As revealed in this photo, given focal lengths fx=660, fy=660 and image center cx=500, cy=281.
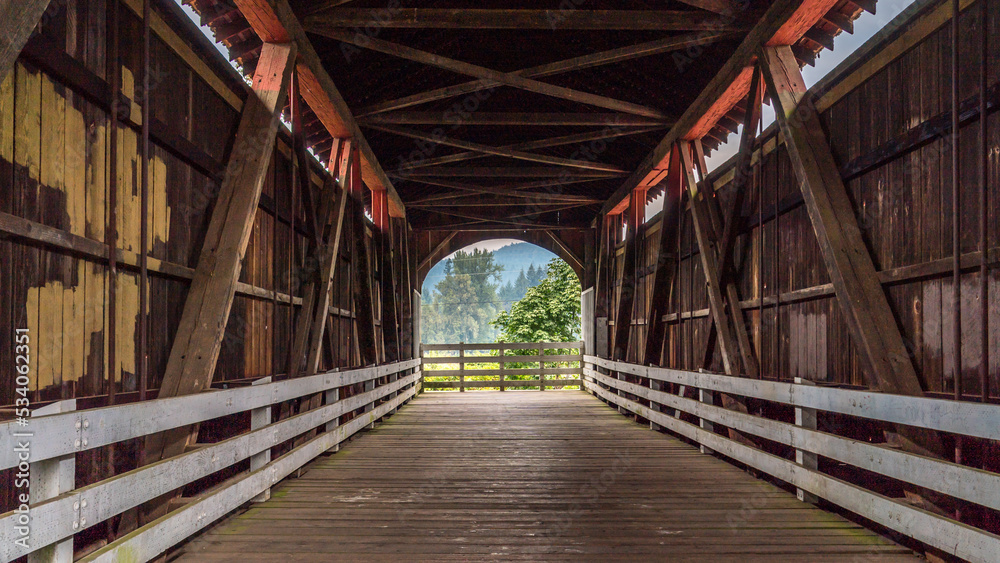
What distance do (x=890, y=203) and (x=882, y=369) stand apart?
3.32 ft

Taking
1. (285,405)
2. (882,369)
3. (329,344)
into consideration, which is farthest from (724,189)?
(285,405)

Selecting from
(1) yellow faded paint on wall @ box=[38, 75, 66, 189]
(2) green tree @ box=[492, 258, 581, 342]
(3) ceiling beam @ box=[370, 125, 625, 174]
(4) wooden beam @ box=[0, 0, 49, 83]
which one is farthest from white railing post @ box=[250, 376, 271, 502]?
(2) green tree @ box=[492, 258, 581, 342]

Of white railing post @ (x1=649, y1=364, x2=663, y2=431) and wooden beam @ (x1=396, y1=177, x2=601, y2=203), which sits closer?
white railing post @ (x1=649, y1=364, x2=663, y2=431)

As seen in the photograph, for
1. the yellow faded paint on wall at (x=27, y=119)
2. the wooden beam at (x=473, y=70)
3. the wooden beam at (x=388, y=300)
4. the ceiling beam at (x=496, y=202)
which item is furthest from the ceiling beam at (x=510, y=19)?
the ceiling beam at (x=496, y=202)

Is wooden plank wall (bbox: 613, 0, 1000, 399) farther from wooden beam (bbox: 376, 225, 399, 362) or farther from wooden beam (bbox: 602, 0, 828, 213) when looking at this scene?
wooden beam (bbox: 376, 225, 399, 362)

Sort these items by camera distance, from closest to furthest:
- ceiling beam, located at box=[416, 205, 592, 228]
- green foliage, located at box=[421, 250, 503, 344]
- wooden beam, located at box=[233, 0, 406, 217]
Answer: wooden beam, located at box=[233, 0, 406, 217] → ceiling beam, located at box=[416, 205, 592, 228] → green foliage, located at box=[421, 250, 503, 344]

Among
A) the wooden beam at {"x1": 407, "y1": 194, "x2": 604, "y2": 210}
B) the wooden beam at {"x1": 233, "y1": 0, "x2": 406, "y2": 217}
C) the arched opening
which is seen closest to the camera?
the wooden beam at {"x1": 233, "y1": 0, "x2": 406, "y2": 217}

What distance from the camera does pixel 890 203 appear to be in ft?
12.8

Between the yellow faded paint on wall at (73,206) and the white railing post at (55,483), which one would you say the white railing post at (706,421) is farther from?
the white railing post at (55,483)

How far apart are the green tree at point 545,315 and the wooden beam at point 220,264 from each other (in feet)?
82.8

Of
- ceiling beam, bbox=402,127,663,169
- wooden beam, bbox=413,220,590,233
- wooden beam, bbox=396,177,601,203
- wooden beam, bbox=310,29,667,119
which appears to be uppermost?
wooden beam, bbox=310,29,667,119

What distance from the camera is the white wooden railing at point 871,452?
257cm

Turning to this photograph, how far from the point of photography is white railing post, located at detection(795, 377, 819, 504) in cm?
407

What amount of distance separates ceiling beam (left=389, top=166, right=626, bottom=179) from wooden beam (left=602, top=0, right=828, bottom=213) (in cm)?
151
